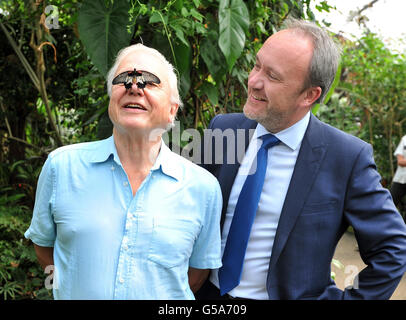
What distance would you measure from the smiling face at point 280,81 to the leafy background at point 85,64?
37 centimetres

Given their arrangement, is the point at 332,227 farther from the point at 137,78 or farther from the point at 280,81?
the point at 137,78

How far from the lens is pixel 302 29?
1673mm

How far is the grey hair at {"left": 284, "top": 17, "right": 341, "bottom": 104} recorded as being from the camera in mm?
1641

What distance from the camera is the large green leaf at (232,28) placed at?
199 centimetres

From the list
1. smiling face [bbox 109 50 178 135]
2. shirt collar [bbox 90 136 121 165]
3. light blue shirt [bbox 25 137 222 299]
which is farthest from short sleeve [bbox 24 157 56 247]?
smiling face [bbox 109 50 178 135]

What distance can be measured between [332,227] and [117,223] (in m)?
0.73

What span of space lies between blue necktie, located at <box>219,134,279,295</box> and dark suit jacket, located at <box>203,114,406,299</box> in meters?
0.10

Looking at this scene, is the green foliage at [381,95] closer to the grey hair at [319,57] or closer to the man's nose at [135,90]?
the grey hair at [319,57]

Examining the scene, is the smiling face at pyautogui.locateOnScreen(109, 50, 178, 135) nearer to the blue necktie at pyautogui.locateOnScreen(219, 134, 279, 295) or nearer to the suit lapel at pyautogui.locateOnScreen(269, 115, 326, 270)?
the blue necktie at pyautogui.locateOnScreen(219, 134, 279, 295)

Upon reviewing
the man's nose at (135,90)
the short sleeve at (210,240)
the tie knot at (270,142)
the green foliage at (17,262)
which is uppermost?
the man's nose at (135,90)

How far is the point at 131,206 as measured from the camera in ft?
4.51

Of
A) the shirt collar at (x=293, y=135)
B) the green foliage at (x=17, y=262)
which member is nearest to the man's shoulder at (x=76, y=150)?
the shirt collar at (x=293, y=135)

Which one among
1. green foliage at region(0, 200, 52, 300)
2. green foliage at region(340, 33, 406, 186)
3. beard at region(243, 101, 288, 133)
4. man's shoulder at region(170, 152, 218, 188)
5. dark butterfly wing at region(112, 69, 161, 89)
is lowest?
green foliage at region(0, 200, 52, 300)
